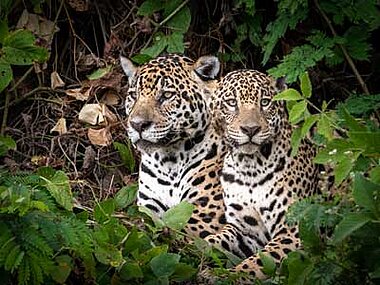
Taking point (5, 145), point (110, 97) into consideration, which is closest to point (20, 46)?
point (5, 145)

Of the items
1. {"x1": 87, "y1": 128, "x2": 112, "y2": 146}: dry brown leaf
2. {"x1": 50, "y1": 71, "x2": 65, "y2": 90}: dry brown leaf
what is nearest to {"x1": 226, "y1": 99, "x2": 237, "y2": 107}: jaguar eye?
{"x1": 87, "y1": 128, "x2": 112, "y2": 146}: dry brown leaf

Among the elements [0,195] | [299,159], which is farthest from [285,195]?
[0,195]

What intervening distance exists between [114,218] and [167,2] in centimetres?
395

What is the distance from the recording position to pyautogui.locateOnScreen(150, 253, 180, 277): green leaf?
716cm

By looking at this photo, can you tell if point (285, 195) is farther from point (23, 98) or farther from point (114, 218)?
point (23, 98)

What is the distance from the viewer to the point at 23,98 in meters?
11.6

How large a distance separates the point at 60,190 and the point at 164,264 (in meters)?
0.70

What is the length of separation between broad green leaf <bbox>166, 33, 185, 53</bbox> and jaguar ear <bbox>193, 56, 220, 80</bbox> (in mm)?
840

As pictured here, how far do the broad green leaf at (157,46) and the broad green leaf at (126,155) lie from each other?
793 mm

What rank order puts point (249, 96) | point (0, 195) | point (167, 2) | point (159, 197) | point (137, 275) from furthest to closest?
point (167, 2), point (159, 197), point (249, 96), point (137, 275), point (0, 195)

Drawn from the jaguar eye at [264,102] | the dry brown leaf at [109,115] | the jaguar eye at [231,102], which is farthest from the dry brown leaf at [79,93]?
the jaguar eye at [264,102]

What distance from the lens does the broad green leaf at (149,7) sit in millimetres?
11070

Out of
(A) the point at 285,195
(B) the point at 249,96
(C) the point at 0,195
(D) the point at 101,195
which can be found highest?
(C) the point at 0,195

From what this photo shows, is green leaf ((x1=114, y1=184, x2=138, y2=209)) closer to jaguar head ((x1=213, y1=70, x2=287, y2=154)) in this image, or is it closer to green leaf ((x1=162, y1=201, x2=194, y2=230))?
jaguar head ((x1=213, y1=70, x2=287, y2=154))
